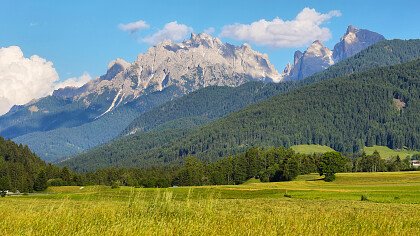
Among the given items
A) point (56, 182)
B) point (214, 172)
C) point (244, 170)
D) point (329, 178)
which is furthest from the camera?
point (244, 170)

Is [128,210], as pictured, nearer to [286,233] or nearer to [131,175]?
[286,233]

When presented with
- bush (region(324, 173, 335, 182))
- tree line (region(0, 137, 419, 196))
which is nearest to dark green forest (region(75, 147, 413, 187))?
tree line (region(0, 137, 419, 196))

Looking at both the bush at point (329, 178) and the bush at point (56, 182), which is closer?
the bush at point (329, 178)

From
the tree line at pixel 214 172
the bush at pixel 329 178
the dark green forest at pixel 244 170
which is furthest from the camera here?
the dark green forest at pixel 244 170

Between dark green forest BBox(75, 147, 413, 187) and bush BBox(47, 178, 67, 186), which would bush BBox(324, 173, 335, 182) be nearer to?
dark green forest BBox(75, 147, 413, 187)

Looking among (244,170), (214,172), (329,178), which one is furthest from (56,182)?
(329,178)

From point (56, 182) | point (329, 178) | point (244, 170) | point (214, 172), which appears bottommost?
point (329, 178)

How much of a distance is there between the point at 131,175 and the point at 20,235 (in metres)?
180

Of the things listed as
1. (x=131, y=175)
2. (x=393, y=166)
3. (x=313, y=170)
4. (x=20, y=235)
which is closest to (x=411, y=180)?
(x=313, y=170)

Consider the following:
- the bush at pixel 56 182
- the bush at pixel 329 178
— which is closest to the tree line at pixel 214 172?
the bush at pixel 56 182

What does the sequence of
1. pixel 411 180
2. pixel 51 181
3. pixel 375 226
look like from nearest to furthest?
pixel 375 226
pixel 411 180
pixel 51 181

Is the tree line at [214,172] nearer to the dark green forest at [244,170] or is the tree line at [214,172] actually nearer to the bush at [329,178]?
the dark green forest at [244,170]

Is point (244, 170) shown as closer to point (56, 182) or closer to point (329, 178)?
point (329, 178)

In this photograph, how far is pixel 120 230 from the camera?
51.2 feet
